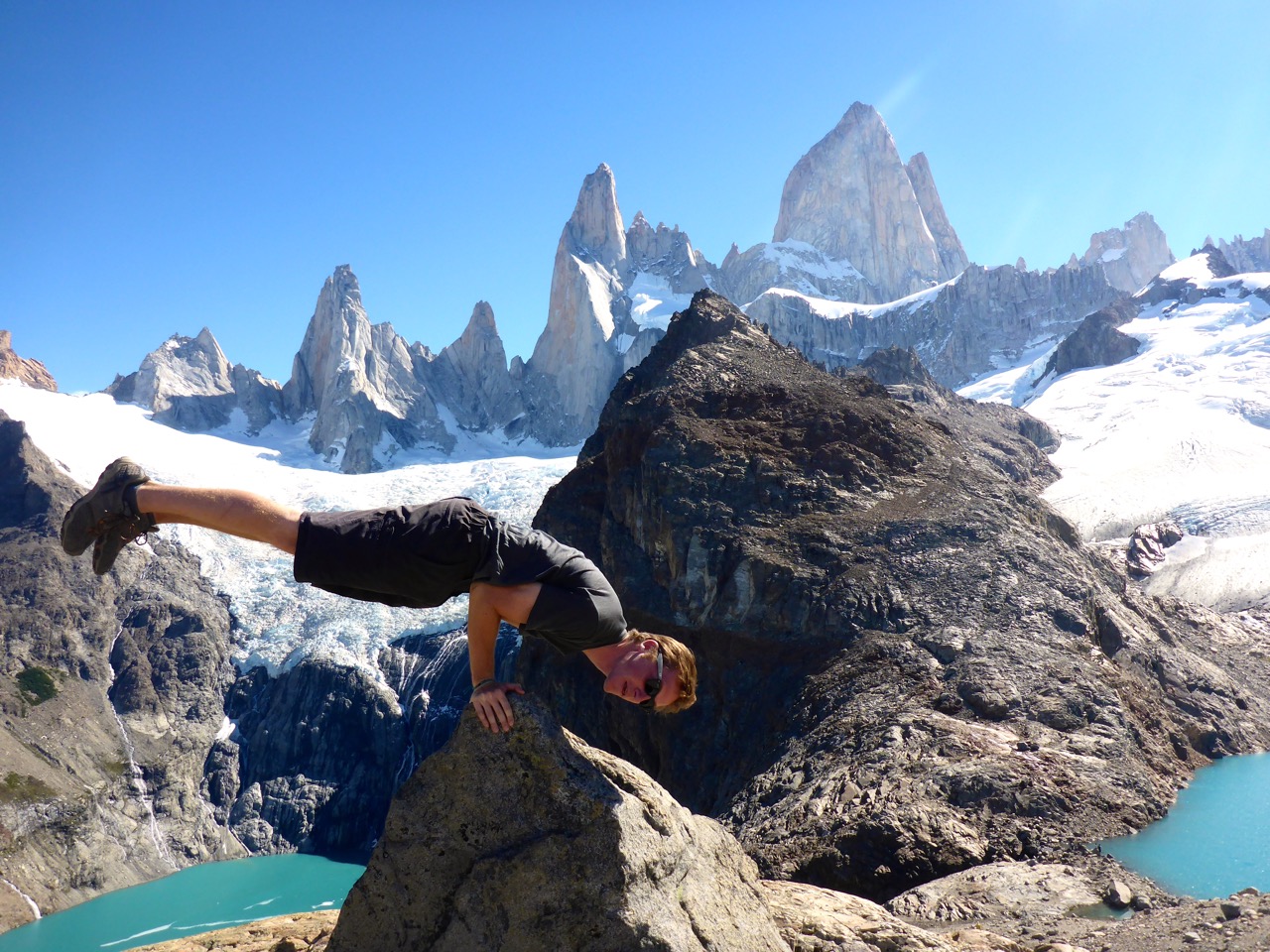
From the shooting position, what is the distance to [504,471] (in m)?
112

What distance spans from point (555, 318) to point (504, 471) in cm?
6773

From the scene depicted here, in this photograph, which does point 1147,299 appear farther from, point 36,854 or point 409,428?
point 36,854

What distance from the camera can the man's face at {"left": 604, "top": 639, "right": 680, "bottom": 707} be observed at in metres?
5.73

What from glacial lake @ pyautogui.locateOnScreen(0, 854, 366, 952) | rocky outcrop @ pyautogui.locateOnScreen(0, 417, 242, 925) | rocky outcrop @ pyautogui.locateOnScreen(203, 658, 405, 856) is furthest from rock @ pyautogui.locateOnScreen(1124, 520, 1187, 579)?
rocky outcrop @ pyautogui.locateOnScreen(0, 417, 242, 925)

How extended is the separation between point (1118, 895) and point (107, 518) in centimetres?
1142

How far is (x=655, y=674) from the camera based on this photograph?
578cm

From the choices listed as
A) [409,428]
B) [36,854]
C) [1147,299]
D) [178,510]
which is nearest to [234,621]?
[36,854]

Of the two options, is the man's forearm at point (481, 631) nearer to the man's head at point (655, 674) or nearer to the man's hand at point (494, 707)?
the man's hand at point (494, 707)

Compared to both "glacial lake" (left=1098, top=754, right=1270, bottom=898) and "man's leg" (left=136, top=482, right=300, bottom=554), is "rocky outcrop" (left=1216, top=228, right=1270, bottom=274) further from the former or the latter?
"man's leg" (left=136, top=482, right=300, bottom=554)

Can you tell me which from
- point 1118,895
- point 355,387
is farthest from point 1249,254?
point 1118,895

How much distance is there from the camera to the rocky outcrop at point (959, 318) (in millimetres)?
158875

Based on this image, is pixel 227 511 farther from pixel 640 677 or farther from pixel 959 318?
pixel 959 318

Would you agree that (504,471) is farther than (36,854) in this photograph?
Yes

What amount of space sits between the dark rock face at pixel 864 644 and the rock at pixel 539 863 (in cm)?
1048
